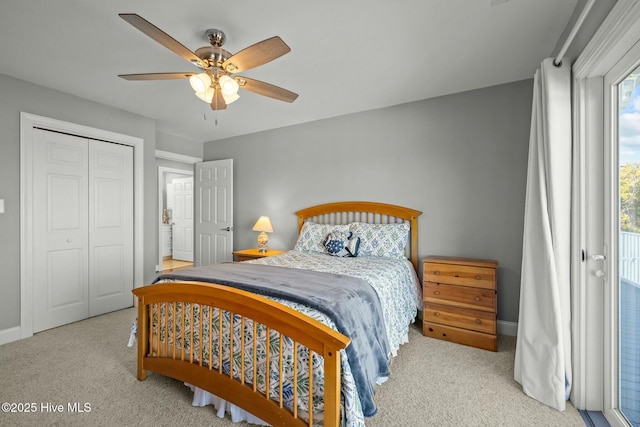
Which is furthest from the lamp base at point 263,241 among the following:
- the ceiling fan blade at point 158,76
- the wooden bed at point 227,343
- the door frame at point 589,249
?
the door frame at point 589,249

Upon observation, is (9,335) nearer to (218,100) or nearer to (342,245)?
(218,100)

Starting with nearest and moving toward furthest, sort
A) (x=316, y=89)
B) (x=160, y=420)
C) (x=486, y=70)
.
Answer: (x=160, y=420), (x=486, y=70), (x=316, y=89)

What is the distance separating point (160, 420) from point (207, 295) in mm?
736

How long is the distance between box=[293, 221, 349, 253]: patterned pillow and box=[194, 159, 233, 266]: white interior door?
1531 millimetres

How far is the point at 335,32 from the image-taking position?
198cm

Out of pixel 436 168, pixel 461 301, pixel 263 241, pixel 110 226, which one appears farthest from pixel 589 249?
pixel 110 226

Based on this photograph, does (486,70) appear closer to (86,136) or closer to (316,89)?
(316,89)

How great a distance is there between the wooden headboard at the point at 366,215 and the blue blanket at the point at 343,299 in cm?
135

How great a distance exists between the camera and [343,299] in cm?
164

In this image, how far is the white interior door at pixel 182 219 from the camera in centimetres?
664

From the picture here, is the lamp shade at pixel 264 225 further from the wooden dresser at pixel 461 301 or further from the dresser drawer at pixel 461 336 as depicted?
the dresser drawer at pixel 461 336

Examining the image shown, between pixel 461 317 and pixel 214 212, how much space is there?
12.3ft

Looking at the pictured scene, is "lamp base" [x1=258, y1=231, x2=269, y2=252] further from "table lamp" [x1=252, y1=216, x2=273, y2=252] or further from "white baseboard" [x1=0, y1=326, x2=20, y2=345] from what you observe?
"white baseboard" [x1=0, y1=326, x2=20, y2=345]

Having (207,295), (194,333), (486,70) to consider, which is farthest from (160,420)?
(486,70)
